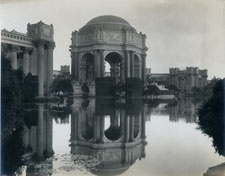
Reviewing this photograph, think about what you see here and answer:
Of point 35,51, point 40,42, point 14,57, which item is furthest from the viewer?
point 35,51

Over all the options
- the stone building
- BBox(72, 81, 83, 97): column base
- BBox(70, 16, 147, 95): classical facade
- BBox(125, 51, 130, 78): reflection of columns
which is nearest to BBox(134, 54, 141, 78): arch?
BBox(70, 16, 147, 95): classical facade

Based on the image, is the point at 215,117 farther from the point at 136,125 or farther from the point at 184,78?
the point at 136,125

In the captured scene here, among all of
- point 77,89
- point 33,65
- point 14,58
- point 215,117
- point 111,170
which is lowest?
point 111,170

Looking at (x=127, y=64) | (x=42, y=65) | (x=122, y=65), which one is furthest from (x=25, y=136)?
(x=127, y=64)

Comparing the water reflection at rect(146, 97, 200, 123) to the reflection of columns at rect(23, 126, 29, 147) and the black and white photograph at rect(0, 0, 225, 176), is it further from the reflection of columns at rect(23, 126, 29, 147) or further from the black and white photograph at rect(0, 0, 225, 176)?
the reflection of columns at rect(23, 126, 29, 147)

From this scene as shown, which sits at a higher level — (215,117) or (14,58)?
(14,58)

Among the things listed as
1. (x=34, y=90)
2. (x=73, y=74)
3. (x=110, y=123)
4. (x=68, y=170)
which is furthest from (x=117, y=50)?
(x=68, y=170)
